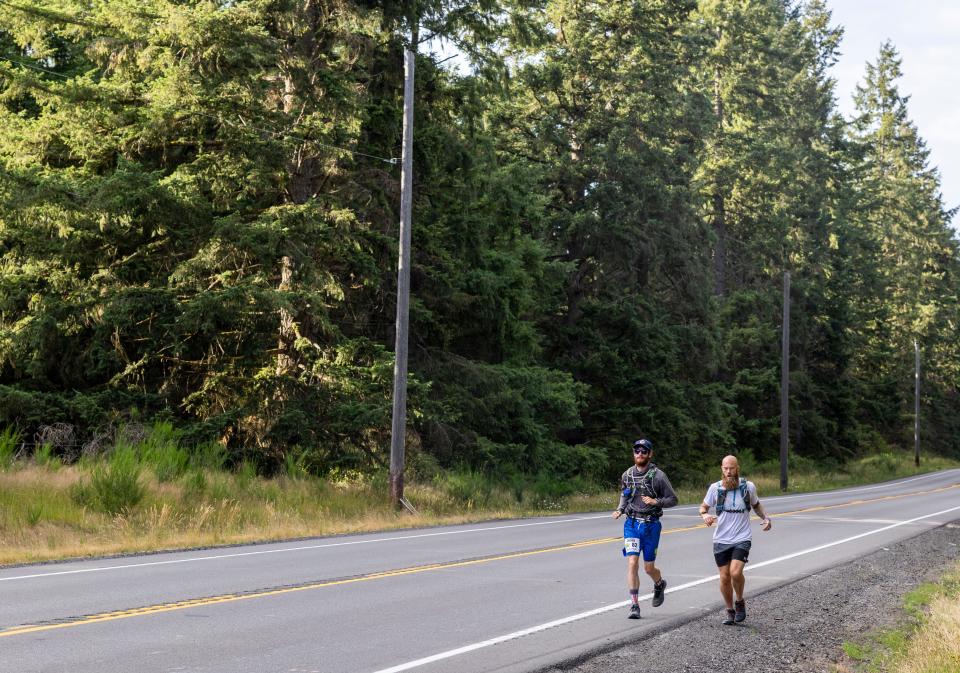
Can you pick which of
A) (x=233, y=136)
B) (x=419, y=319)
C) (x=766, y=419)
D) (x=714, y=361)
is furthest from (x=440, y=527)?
(x=766, y=419)

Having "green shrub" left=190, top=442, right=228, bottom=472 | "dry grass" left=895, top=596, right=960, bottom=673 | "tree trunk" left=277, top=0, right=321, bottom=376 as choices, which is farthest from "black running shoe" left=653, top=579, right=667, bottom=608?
"tree trunk" left=277, top=0, right=321, bottom=376

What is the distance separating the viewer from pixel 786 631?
1055 cm

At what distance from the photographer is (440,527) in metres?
21.7

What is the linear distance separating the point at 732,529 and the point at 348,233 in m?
16.1

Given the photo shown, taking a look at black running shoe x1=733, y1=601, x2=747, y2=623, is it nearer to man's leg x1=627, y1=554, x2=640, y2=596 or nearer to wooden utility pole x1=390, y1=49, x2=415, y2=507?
man's leg x1=627, y1=554, x2=640, y2=596

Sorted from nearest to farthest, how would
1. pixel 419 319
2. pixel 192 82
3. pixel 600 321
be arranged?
pixel 192 82 < pixel 419 319 < pixel 600 321

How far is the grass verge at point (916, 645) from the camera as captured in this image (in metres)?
8.82

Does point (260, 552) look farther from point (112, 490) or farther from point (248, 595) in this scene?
point (248, 595)

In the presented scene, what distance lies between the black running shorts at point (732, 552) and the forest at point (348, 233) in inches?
549

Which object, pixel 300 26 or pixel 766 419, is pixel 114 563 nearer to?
pixel 300 26

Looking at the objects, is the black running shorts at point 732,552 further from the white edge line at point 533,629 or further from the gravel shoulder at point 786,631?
the white edge line at point 533,629

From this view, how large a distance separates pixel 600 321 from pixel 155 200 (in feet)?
71.0

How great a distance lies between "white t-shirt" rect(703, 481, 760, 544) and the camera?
35.3 feet

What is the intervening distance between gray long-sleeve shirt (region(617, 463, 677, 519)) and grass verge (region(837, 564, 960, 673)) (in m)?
2.20
